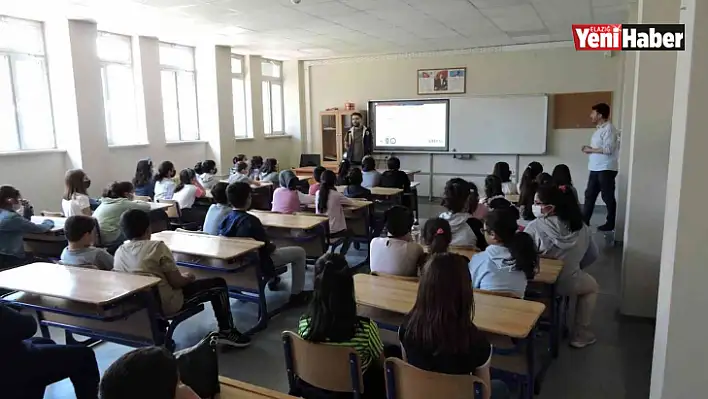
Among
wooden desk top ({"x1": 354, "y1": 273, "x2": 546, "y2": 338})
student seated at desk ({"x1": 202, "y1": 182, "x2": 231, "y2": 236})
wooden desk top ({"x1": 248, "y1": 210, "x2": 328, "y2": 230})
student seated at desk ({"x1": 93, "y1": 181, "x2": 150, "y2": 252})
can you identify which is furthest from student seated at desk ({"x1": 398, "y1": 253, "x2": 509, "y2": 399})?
student seated at desk ({"x1": 93, "y1": 181, "x2": 150, "y2": 252})

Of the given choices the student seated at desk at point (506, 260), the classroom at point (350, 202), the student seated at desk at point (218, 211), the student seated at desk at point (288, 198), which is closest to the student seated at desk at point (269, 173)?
the classroom at point (350, 202)

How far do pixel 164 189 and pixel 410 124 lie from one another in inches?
201

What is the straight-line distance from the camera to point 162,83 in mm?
8117

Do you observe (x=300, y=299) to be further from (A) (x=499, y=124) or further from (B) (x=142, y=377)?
(A) (x=499, y=124)

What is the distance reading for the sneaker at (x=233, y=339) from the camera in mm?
3257

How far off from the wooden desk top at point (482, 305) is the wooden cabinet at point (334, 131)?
7432mm

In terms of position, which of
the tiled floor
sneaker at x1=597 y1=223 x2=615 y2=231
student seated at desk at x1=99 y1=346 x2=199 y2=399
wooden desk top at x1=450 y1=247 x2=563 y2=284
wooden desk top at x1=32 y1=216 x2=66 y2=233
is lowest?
the tiled floor

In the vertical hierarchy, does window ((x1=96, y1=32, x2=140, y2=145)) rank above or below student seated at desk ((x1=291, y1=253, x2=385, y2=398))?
above

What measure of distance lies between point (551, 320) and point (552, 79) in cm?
646

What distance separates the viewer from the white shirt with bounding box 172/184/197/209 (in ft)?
18.4

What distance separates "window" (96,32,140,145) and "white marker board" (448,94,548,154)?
535cm

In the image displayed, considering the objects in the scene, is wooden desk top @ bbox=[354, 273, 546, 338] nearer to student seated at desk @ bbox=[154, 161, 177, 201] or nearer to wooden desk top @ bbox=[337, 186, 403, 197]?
wooden desk top @ bbox=[337, 186, 403, 197]

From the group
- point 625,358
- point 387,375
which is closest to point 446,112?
point 625,358

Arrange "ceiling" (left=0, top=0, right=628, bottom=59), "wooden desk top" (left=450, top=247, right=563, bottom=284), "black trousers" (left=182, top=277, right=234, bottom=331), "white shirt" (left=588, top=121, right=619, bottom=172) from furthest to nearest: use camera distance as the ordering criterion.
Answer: "white shirt" (left=588, top=121, right=619, bottom=172)
"ceiling" (left=0, top=0, right=628, bottom=59)
"black trousers" (left=182, top=277, right=234, bottom=331)
"wooden desk top" (left=450, top=247, right=563, bottom=284)
